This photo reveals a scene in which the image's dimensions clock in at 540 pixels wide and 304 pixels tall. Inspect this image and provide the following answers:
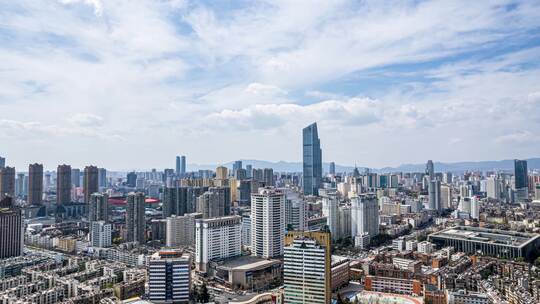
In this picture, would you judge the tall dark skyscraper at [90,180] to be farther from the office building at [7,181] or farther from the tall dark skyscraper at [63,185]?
the office building at [7,181]

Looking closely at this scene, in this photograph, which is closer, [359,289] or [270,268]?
[359,289]

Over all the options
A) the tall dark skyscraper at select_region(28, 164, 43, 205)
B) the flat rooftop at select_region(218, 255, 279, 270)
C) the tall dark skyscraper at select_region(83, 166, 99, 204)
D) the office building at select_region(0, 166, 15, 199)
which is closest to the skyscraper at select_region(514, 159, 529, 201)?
the flat rooftop at select_region(218, 255, 279, 270)

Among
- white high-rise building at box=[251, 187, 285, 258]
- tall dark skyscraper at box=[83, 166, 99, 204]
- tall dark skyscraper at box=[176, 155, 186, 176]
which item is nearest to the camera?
white high-rise building at box=[251, 187, 285, 258]

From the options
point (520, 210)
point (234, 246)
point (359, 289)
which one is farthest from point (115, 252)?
point (520, 210)

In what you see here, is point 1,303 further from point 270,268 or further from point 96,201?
point 96,201

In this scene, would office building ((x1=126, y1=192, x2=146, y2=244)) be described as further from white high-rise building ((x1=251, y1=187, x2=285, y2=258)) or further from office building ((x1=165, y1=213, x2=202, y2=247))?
white high-rise building ((x1=251, y1=187, x2=285, y2=258))

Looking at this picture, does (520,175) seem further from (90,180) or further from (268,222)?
(90,180)
